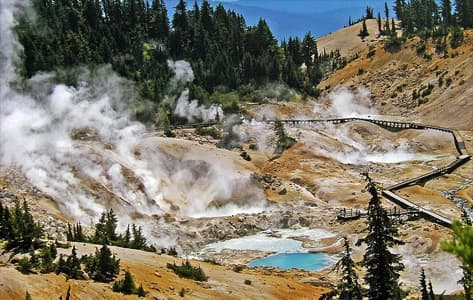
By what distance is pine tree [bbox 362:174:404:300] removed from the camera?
693 inches

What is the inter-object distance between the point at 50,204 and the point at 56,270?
24941 millimetres

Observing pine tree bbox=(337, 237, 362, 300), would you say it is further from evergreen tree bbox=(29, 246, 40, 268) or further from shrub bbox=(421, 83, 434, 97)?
shrub bbox=(421, 83, 434, 97)

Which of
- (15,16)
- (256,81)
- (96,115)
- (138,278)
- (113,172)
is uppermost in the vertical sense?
(15,16)

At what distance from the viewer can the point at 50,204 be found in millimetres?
49375

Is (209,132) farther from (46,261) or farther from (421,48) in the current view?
(46,261)

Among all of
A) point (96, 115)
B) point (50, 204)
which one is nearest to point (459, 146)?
point (96, 115)

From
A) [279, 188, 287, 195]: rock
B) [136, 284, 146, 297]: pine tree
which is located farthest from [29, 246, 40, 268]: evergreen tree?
[279, 188, 287, 195]: rock

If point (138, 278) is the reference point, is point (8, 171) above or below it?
above

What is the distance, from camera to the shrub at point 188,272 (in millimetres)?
31656

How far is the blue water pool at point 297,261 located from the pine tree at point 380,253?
26.5m

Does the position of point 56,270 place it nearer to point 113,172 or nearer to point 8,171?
point 8,171

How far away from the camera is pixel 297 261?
46.4 meters

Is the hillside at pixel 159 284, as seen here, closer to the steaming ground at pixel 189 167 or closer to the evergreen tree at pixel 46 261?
the evergreen tree at pixel 46 261

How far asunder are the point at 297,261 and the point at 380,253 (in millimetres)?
29103
